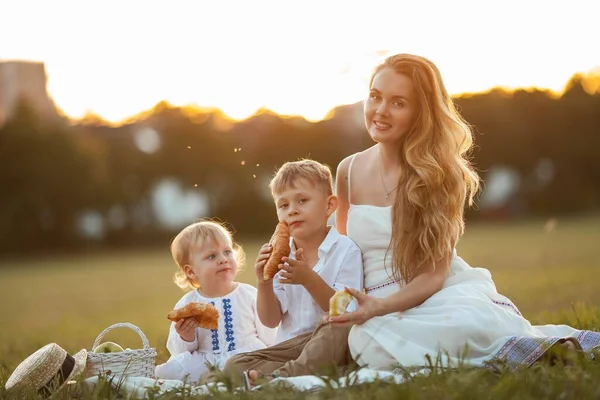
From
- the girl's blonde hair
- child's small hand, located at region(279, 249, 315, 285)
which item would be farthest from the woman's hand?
the girl's blonde hair

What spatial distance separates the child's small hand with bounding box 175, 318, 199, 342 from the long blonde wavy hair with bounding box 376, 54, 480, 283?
51.7 inches

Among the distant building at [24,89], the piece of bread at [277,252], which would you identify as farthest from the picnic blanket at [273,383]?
the distant building at [24,89]

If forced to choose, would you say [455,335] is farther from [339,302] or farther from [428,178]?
[428,178]

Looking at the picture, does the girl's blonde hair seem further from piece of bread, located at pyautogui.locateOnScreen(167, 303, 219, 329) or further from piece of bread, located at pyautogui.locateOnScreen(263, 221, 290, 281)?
piece of bread, located at pyautogui.locateOnScreen(263, 221, 290, 281)

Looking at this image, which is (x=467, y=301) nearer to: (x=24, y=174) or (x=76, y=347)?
(x=76, y=347)

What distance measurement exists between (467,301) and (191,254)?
1904 mm

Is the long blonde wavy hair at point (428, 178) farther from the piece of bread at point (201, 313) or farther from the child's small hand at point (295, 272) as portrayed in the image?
the piece of bread at point (201, 313)

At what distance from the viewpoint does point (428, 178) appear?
197 inches

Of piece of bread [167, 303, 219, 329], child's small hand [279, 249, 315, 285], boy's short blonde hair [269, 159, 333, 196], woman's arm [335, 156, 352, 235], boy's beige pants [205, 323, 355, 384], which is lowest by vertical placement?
boy's beige pants [205, 323, 355, 384]

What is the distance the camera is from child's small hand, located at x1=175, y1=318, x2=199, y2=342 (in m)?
5.34

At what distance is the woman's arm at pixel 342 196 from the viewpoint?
18.3ft

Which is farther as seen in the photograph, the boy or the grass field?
the boy

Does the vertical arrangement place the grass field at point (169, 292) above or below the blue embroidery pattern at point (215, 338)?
below

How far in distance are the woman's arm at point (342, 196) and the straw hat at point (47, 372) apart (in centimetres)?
187
